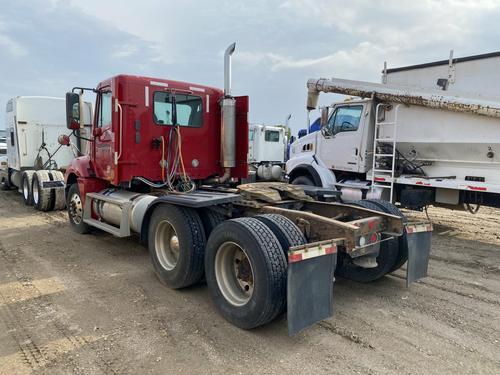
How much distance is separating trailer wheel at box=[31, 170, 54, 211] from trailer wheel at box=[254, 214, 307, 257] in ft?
26.7

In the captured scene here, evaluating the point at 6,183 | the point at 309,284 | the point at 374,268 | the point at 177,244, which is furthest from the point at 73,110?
the point at 6,183

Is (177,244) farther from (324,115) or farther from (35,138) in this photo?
(35,138)

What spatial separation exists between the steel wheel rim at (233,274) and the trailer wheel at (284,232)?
375mm

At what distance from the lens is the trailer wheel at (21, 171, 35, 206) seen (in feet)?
35.4

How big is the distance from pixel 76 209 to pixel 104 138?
185cm

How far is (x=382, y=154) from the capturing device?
8.12m

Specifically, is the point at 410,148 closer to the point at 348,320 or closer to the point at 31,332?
the point at 348,320

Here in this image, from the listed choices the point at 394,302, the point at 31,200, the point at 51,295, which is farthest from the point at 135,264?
the point at 31,200

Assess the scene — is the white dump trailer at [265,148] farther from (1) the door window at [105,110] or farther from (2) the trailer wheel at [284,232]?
(2) the trailer wheel at [284,232]

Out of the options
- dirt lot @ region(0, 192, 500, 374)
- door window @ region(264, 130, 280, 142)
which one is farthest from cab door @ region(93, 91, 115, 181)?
door window @ region(264, 130, 280, 142)

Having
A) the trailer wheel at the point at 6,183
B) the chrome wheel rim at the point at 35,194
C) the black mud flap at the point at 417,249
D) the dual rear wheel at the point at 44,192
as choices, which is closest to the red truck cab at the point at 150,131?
the black mud flap at the point at 417,249

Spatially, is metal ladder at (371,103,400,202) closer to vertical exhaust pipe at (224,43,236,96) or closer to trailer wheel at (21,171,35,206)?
vertical exhaust pipe at (224,43,236,96)

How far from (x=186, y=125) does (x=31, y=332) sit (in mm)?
3778

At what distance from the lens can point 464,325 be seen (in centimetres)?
363
